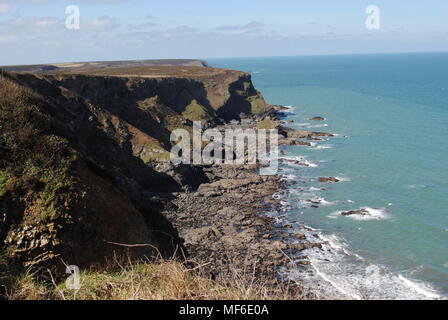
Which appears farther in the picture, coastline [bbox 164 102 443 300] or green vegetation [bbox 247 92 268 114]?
green vegetation [bbox 247 92 268 114]

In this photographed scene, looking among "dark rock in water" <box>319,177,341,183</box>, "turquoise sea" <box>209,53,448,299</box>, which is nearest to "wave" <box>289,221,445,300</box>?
"turquoise sea" <box>209,53,448,299</box>

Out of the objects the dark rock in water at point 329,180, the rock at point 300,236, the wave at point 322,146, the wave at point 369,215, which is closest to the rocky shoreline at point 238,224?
the rock at point 300,236

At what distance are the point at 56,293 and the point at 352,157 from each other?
228 ft

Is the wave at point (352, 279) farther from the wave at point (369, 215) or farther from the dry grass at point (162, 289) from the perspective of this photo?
the dry grass at point (162, 289)

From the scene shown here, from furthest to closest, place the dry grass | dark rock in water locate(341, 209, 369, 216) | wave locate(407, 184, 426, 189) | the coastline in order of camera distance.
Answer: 1. wave locate(407, 184, 426, 189)
2. dark rock in water locate(341, 209, 369, 216)
3. the coastline
4. the dry grass

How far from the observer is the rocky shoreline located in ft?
113

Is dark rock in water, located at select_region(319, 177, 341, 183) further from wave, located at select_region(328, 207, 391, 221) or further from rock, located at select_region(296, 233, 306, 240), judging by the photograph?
rock, located at select_region(296, 233, 306, 240)

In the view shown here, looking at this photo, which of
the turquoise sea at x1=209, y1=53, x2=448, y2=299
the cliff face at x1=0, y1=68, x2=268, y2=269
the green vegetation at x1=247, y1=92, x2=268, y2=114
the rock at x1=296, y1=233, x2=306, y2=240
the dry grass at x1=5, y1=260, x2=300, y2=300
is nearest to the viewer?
the dry grass at x1=5, y1=260, x2=300, y2=300

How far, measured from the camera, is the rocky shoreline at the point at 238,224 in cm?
3450

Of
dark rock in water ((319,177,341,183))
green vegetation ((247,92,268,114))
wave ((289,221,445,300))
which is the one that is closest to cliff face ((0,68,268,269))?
wave ((289,221,445,300))

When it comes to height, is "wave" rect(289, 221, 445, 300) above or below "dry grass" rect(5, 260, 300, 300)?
below

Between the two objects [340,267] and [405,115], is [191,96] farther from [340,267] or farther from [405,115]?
[340,267]

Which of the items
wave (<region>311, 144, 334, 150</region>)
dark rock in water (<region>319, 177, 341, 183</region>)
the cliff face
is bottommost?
dark rock in water (<region>319, 177, 341, 183</region>)

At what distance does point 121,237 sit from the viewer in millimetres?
13758
